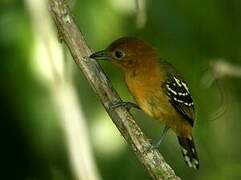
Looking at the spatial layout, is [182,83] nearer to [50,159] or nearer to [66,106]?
[50,159]

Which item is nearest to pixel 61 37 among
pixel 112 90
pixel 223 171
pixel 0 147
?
pixel 112 90

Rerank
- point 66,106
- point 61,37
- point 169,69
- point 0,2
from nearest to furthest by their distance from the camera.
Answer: point 66,106
point 61,37
point 0,2
point 169,69

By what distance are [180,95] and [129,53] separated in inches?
19.3

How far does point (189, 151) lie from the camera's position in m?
5.66

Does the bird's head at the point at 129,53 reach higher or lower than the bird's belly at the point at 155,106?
higher

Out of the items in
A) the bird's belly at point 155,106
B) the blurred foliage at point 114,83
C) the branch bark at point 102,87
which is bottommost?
the branch bark at point 102,87

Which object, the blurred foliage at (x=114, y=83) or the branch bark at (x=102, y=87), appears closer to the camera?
the branch bark at (x=102, y=87)

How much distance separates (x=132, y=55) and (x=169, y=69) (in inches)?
12.1

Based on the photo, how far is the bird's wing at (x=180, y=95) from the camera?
537cm

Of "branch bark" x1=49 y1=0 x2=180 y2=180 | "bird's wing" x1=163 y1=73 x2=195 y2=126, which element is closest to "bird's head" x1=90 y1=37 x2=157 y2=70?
"bird's wing" x1=163 y1=73 x2=195 y2=126

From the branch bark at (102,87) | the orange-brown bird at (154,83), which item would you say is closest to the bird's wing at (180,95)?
the orange-brown bird at (154,83)

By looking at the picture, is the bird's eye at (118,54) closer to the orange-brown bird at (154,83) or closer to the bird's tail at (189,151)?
the orange-brown bird at (154,83)

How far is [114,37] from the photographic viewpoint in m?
5.23

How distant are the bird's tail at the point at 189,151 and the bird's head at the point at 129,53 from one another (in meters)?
0.72
